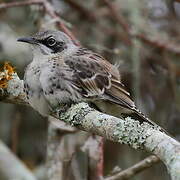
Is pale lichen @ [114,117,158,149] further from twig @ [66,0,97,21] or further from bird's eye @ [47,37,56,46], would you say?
twig @ [66,0,97,21]

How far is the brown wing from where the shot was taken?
3.72m

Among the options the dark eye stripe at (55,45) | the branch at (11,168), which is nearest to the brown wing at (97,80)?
the dark eye stripe at (55,45)

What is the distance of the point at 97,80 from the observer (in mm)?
3848

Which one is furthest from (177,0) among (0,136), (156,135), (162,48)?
(156,135)

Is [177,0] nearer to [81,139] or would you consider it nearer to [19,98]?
[81,139]

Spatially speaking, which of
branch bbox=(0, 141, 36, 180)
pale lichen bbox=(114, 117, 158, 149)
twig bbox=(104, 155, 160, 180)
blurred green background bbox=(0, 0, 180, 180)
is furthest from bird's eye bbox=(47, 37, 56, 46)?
blurred green background bbox=(0, 0, 180, 180)

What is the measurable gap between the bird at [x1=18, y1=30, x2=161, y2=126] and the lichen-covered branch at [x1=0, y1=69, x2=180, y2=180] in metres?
0.12

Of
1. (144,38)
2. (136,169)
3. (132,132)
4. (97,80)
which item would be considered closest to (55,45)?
(97,80)

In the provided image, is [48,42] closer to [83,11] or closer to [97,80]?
[97,80]

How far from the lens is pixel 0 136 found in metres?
6.10

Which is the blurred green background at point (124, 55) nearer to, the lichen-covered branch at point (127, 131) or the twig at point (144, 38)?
the twig at point (144, 38)

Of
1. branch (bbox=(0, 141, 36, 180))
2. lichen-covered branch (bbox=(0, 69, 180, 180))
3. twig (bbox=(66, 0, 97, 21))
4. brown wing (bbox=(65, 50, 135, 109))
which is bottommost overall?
branch (bbox=(0, 141, 36, 180))

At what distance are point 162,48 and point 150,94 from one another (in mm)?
505

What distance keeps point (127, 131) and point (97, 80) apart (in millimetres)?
1148
